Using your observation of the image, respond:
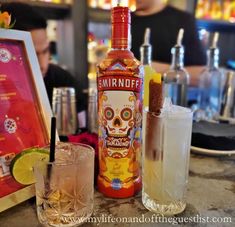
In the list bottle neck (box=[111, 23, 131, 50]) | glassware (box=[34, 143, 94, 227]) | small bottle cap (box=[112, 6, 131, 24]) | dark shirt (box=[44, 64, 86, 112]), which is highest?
small bottle cap (box=[112, 6, 131, 24])

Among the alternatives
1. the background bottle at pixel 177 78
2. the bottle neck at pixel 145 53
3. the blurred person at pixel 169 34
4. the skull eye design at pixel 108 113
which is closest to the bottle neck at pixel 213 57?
the background bottle at pixel 177 78

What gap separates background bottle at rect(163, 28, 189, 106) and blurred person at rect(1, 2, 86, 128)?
0.31 m

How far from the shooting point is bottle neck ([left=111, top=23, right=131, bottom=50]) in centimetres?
50

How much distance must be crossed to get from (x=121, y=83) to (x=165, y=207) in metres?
0.23

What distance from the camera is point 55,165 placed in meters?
0.44

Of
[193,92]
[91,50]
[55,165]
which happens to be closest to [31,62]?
[55,165]

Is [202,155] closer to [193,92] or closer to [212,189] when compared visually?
[212,189]

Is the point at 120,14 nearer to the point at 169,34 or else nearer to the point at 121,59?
the point at 121,59

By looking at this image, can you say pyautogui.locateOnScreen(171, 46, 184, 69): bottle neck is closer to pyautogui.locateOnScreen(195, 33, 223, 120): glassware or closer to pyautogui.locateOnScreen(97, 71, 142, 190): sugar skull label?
pyautogui.locateOnScreen(195, 33, 223, 120): glassware

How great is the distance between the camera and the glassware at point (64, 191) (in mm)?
442

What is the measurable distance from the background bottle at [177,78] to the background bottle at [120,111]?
41 centimetres

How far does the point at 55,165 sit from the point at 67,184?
0.04m

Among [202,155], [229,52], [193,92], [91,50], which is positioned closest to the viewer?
[202,155]

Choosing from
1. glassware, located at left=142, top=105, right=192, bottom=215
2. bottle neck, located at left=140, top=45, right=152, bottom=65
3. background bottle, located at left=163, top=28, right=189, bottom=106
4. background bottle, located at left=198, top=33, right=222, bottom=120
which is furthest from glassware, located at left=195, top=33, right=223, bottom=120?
glassware, located at left=142, top=105, right=192, bottom=215
